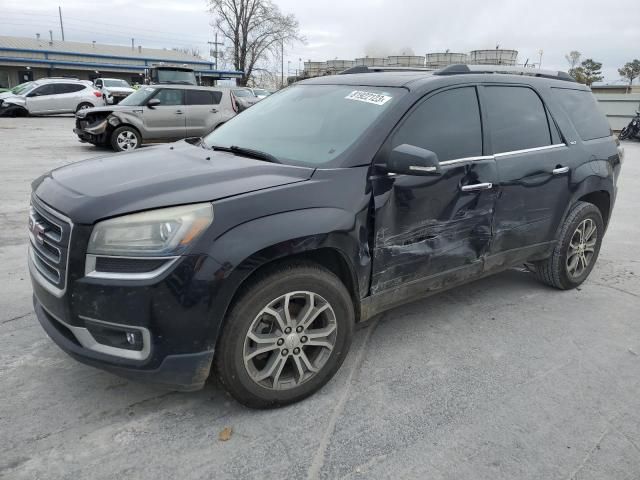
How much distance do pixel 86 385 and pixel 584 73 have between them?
228 ft

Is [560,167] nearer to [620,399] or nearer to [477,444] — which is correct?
[620,399]

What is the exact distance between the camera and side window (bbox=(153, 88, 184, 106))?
41.2 ft

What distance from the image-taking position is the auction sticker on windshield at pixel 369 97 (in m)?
3.13

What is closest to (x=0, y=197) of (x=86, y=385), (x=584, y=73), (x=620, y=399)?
(x=86, y=385)

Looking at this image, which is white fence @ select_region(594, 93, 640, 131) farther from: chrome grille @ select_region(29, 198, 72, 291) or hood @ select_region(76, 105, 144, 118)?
chrome grille @ select_region(29, 198, 72, 291)

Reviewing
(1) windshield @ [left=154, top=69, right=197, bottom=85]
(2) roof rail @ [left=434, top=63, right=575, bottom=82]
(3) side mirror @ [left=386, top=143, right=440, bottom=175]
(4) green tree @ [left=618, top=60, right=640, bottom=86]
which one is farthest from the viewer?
(4) green tree @ [left=618, top=60, right=640, bottom=86]

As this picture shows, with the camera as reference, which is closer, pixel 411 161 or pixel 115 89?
pixel 411 161

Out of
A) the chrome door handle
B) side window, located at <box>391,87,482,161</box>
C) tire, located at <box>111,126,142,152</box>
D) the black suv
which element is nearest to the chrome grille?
the black suv

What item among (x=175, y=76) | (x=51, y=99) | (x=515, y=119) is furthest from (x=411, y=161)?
(x=51, y=99)

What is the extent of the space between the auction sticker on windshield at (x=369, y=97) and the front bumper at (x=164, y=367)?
5.95 ft

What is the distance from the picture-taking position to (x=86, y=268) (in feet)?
7.48

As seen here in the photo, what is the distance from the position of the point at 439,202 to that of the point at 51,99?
2363cm

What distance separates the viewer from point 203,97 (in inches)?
514

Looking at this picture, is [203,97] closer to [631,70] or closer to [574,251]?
[574,251]
